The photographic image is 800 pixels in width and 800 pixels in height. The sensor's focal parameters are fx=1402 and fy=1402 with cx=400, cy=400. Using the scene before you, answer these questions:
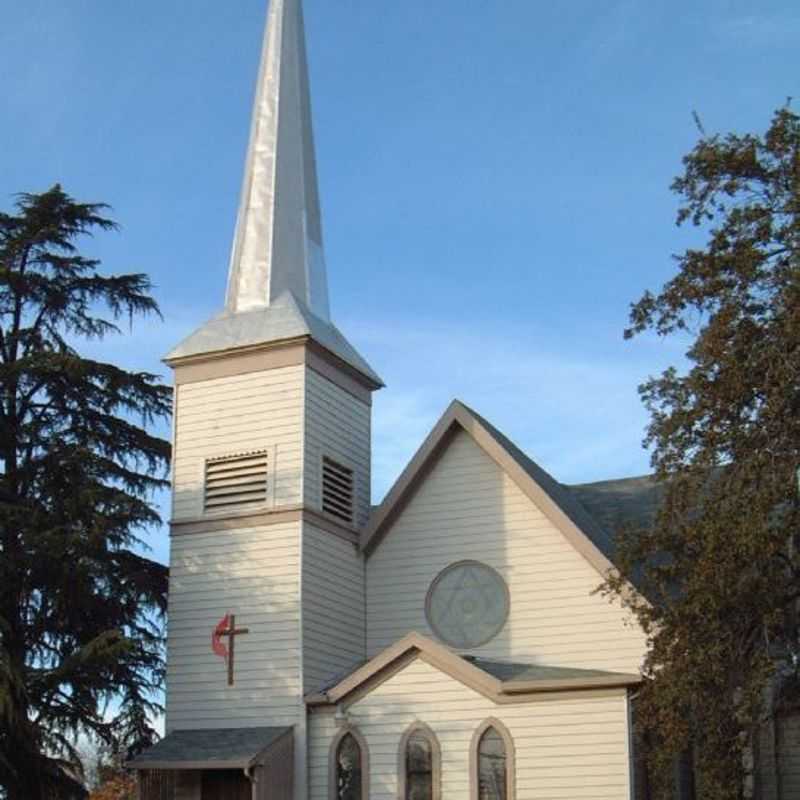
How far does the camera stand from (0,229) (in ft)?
89.3

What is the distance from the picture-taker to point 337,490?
25.5 m

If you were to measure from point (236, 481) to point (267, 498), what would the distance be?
785mm

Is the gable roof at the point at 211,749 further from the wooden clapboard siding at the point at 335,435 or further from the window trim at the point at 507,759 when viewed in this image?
the wooden clapboard siding at the point at 335,435

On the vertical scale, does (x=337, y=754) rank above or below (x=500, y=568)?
below

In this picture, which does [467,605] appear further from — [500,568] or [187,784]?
[187,784]

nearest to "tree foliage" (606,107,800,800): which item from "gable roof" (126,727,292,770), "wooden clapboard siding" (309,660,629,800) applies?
"wooden clapboard siding" (309,660,629,800)

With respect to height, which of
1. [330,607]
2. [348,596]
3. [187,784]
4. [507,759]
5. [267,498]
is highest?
[267,498]

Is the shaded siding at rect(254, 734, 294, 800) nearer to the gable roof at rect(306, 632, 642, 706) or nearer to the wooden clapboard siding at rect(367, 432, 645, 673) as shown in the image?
the gable roof at rect(306, 632, 642, 706)

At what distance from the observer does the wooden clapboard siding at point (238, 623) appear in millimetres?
23297

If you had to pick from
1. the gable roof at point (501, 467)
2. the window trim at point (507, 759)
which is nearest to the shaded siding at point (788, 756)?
the gable roof at point (501, 467)

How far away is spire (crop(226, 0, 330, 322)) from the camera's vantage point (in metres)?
27.0

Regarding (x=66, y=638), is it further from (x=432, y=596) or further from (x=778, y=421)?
(x=778, y=421)

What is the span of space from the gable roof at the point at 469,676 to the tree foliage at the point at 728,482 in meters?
1.88

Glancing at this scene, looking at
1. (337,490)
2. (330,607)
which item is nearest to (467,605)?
(330,607)
